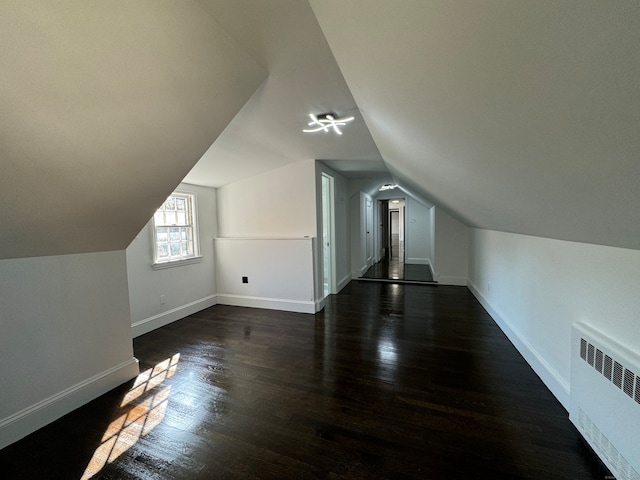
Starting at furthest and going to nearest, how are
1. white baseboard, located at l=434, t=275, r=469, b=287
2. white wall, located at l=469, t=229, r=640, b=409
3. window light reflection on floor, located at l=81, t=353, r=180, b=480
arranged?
white baseboard, located at l=434, t=275, r=469, b=287
window light reflection on floor, located at l=81, t=353, r=180, b=480
white wall, located at l=469, t=229, r=640, b=409

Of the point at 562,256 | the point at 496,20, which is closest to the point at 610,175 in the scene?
the point at 496,20

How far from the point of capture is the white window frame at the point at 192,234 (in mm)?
3486

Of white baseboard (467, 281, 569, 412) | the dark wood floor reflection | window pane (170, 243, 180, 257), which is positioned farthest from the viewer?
the dark wood floor reflection

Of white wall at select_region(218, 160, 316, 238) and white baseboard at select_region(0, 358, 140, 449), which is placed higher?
white wall at select_region(218, 160, 316, 238)

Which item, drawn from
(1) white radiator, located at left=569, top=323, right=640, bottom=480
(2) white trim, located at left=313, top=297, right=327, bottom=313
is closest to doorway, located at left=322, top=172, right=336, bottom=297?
(2) white trim, located at left=313, top=297, right=327, bottom=313

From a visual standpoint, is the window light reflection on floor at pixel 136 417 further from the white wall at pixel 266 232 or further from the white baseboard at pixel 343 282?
the white baseboard at pixel 343 282

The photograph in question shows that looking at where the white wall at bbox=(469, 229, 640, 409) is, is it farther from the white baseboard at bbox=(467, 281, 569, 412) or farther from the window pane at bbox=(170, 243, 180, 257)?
the window pane at bbox=(170, 243, 180, 257)

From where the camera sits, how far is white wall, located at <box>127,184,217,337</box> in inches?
129

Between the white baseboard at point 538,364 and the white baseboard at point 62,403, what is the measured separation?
3531 mm

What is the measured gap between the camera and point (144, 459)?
1.53 meters

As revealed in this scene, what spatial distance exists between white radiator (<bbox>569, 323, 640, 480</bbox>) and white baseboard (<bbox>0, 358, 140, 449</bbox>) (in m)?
3.41

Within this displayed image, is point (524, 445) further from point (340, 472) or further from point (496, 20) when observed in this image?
point (496, 20)

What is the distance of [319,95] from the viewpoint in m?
2.13

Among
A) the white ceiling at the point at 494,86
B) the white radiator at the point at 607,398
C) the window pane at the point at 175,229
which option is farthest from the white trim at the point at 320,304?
the white radiator at the point at 607,398
